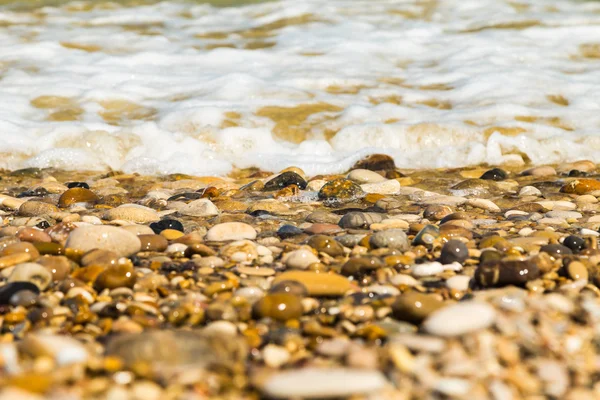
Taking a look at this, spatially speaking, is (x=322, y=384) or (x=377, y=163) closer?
(x=322, y=384)

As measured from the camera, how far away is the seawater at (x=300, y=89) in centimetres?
538

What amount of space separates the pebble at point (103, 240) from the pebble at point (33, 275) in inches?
13.7

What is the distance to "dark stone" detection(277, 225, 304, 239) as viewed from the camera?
335 centimetres

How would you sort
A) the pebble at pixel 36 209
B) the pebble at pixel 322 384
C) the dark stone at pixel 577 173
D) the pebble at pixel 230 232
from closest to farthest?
1. the pebble at pixel 322 384
2. the pebble at pixel 230 232
3. the pebble at pixel 36 209
4. the dark stone at pixel 577 173

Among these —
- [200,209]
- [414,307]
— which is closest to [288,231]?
[200,209]

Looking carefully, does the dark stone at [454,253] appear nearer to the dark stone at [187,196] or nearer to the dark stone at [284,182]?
the dark stone at [284,182]

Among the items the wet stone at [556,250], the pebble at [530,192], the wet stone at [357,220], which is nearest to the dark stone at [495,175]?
the pebble at [530,192]

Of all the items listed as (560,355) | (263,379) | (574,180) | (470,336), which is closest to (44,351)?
(263,379)

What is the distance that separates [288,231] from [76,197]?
1519mm

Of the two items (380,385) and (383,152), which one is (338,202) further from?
(380,385)

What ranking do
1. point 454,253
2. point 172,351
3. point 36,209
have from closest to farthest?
point 172,351 → point 454,253 → point 36,209

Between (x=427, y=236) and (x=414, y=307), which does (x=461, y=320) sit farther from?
(x=427, y=236)

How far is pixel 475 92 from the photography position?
6.66m

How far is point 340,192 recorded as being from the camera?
421 cm
